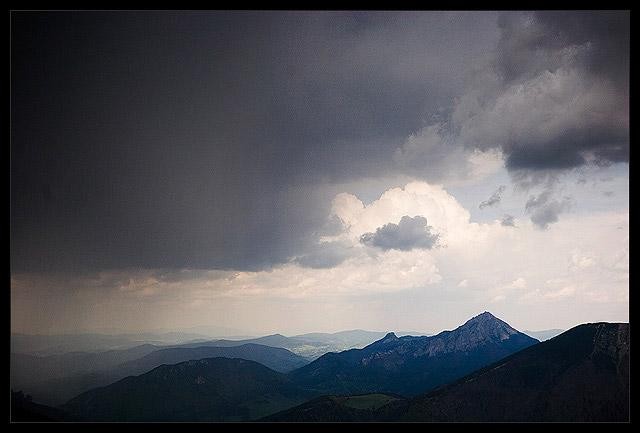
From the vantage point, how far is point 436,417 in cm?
19925
